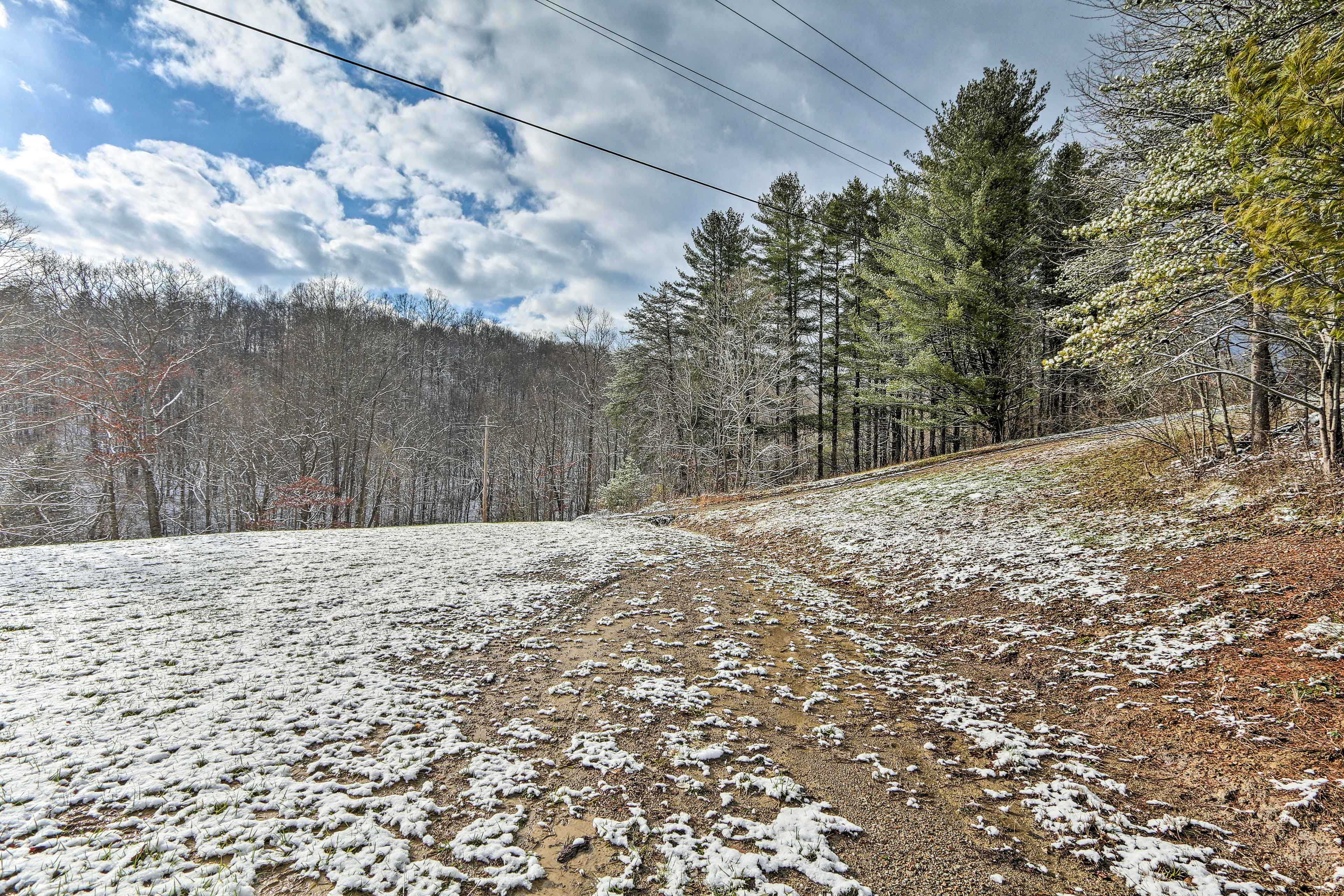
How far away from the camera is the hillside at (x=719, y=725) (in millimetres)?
2305

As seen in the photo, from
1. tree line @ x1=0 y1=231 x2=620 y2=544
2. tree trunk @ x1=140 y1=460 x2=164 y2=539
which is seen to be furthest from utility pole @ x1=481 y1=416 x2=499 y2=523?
tree trunk @ x1=140 y1=460 x2=164 y2=539

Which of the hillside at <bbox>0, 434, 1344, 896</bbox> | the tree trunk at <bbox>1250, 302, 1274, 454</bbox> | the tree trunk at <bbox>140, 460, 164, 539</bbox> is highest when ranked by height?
the tree trunk at <bbox>1250, 302, 1274, 454</bbox>

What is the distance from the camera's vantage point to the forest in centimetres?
441

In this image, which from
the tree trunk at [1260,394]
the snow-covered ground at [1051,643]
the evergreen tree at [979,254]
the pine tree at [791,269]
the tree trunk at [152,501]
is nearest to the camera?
the snow-covered ground at [1051,643]

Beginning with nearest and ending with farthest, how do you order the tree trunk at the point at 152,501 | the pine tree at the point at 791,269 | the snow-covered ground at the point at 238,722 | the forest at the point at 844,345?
the snow-covered ground at the point at 238,722
the forest at the point at 844,345
the tree trunk at the point at 152,501
the pine tree at the point at 791,269

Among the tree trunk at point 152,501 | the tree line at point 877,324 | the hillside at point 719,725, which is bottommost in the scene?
the hillside at point 719,725

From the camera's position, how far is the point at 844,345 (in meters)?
21.8

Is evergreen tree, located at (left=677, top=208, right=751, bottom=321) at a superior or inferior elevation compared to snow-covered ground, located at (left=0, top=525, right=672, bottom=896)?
superior

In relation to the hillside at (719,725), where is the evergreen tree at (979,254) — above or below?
above

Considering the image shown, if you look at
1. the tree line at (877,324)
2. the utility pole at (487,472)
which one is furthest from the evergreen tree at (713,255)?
the utility pole at (487,472)

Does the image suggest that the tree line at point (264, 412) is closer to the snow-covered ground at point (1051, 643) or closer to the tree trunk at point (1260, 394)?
the snow-covered ground at point (1051, 643)

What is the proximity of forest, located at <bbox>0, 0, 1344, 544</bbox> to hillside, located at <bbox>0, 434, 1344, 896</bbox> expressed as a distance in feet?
8.60

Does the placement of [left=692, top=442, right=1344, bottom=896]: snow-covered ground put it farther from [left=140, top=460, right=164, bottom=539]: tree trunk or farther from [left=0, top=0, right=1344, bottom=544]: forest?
[left=140, top=460, right=164, bottom=539]: tree trunk

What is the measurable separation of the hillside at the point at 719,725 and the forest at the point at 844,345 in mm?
2623
